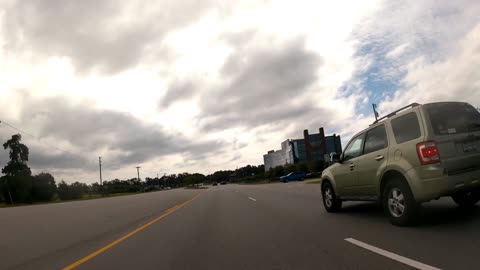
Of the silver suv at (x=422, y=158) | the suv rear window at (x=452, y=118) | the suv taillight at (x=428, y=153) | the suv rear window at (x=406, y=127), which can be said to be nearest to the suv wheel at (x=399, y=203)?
the silver suv at (x=422, y=158)

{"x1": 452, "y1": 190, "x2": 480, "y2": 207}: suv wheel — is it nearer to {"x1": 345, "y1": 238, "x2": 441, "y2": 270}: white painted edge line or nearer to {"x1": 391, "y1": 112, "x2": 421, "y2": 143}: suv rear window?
{"x1": 391, "y1": 112, "x2": 421, "y2": 143}: suv rear window

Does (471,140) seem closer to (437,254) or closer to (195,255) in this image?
(437,254)

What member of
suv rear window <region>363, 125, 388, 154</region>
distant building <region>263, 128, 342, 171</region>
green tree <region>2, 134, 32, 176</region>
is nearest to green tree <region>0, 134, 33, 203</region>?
green tree <region>2, 134, 32, 176</region>

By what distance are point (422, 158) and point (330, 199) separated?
4275 millimetres

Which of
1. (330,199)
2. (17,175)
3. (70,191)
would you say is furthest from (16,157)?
(330,199)

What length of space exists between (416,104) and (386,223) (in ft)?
8.33

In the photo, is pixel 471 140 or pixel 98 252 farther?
pixel 98 252

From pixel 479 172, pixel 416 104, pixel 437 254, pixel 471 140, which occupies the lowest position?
pixel 437 254

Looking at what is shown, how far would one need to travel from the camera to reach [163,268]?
6082 mm

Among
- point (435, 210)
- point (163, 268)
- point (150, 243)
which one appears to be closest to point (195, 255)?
point (163, 268)

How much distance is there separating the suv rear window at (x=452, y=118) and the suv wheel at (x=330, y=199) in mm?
4057

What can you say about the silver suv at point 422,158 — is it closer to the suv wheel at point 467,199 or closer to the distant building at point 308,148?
the suv wheel at point 467,199

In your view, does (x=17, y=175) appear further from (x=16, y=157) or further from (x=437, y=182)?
(x=437, y=182)

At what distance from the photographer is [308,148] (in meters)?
118
